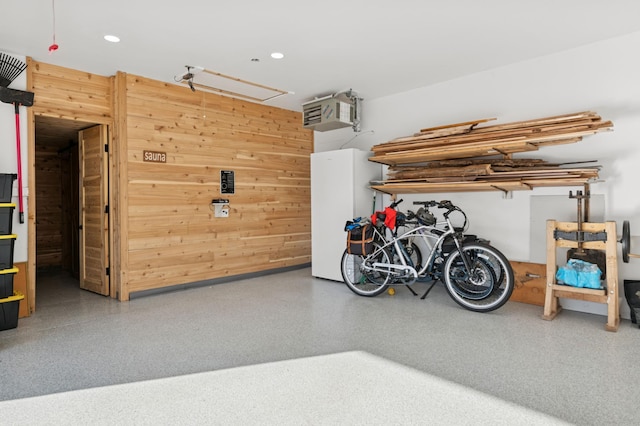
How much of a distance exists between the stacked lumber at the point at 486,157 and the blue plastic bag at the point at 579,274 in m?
0.78

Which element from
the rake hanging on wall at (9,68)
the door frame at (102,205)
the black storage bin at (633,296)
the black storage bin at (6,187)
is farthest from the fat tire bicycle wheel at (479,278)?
the rake hanging on wall at (9,68)

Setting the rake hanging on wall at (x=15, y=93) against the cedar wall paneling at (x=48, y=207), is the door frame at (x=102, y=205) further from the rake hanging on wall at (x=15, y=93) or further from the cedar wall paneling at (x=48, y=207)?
the cedar wall paneling at (x=48, y=207)

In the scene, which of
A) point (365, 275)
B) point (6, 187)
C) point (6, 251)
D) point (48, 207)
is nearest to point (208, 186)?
point (6, 187)

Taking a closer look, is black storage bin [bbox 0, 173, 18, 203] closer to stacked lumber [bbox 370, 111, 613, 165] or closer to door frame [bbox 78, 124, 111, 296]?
door frame [bbox 78, 124, 111, 296]

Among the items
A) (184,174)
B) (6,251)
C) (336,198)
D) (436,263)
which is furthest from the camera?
(336,198)

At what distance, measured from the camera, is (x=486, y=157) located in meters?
4.53

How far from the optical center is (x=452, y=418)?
202cm

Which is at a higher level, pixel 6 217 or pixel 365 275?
pixel 6 217

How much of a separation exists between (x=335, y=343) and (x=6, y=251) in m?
3.05

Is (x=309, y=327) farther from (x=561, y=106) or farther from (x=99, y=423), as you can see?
(x=561, y=106)

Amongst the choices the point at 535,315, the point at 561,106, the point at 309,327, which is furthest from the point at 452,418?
the point at 561,106

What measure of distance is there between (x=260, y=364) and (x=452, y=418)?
132 cm

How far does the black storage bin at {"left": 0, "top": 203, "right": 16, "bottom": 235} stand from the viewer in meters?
3.42

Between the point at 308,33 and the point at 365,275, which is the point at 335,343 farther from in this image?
the point at 308,33
